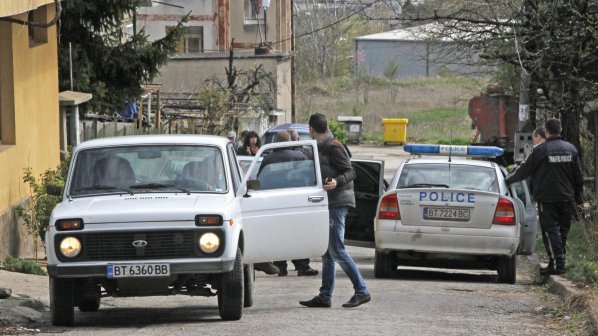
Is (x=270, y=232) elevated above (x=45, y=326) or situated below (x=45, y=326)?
above

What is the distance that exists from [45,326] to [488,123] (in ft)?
78.4

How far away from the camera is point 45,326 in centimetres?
1036

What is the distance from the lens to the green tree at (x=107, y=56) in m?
24.7

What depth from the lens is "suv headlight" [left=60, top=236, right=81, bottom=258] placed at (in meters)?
9.94

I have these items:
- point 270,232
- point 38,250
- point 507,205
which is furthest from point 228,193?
point 38,250

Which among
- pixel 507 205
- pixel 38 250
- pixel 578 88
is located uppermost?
pixel 578 88

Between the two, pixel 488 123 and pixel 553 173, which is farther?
pixel 488 123

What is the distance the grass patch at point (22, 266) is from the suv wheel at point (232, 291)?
5366 mm

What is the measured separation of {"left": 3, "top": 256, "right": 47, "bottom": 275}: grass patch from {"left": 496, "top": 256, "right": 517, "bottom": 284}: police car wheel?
5.86 meters

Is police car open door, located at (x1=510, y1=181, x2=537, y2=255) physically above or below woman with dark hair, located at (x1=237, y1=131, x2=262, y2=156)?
below

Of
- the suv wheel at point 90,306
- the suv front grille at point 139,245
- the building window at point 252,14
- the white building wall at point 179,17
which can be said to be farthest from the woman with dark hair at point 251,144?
the building window at point 252,14

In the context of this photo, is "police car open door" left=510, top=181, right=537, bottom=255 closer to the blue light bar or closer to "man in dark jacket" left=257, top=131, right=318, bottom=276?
the blue light bar

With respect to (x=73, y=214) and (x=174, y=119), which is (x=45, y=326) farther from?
(x=174, y=119)

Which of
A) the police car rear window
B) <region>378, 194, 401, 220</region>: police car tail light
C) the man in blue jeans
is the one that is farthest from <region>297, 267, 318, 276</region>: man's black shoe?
the man in blue jeans
